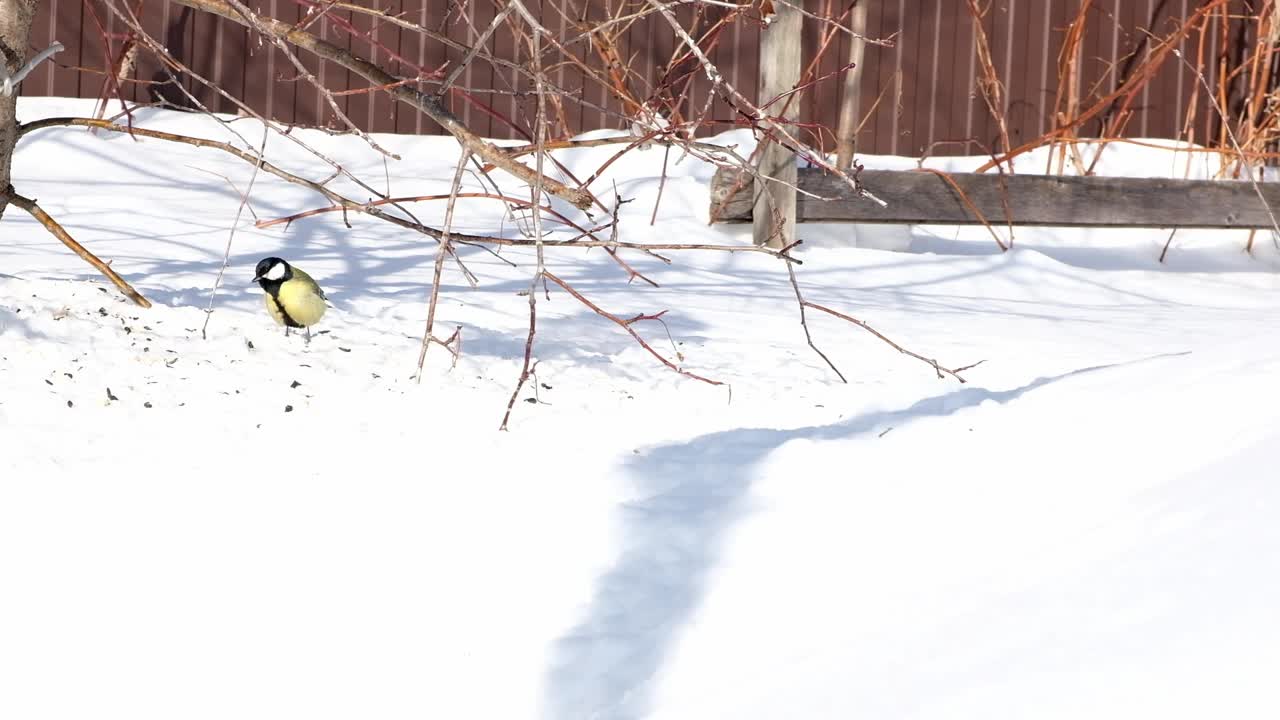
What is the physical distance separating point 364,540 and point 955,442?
1.43m

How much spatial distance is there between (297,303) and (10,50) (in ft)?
3.46

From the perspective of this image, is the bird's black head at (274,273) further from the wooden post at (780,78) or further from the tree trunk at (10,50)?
the wooden post at (780,78)

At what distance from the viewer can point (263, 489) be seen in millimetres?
2904

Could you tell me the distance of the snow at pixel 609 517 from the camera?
6.52 feet

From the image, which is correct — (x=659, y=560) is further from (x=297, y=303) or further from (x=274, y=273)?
(x=274, y=273)

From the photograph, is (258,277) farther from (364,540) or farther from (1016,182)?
(1016,182)

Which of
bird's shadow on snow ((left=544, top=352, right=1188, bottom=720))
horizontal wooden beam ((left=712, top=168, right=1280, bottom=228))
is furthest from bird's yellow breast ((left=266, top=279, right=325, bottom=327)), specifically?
horizontal wooden beam ((left=712, top=168, right=1280, bottom=228))

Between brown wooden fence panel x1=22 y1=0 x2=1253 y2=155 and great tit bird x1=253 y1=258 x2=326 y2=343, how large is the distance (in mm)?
3540

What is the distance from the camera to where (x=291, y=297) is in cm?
392

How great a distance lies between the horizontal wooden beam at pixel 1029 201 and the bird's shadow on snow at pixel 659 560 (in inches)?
115

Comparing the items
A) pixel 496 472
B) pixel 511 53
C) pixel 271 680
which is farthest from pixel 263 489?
pixel 511 53

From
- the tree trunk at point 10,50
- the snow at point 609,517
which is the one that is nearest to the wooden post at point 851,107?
the snow at point 609,517

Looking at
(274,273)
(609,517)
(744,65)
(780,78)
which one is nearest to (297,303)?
(274,273)

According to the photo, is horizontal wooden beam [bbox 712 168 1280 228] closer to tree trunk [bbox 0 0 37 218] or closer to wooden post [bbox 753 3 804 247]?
wooden post [bbox 753 3 804 247]
